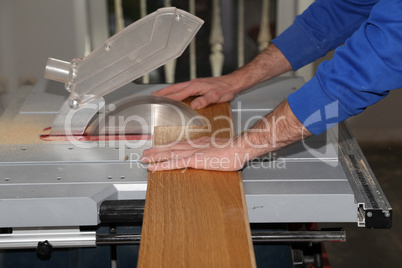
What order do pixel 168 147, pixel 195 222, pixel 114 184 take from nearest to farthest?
pixel 195 222 → pixel 114 184 → pixel 168 147

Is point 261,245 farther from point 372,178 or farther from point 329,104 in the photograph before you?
point 329,104

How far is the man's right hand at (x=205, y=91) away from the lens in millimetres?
1833

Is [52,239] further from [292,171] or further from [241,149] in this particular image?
[292,171]

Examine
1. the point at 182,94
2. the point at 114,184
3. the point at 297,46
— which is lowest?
the point at 114,184

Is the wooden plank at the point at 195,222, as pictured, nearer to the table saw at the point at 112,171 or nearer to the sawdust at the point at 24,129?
the table saw at the point at 112,171

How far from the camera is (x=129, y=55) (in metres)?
1.50

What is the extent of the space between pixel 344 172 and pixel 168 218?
476 mm

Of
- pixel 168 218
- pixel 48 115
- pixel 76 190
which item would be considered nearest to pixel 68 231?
pixel 76 190

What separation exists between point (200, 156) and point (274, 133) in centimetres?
18

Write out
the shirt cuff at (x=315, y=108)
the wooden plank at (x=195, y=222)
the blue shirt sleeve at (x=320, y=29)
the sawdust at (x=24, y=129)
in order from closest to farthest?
the wooden plank at (x=195, y=222)
the shirt cuff at (x=315, y=108)
the sawdust at (x=24, y=129)
the blue shirt sleeve at (x=320, y=29)

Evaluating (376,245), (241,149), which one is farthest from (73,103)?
(376,245)

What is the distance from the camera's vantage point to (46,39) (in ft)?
11.4

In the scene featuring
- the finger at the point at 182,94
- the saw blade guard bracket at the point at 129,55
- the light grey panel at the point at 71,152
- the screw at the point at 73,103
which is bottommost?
the light grey panel at the point at 71,152

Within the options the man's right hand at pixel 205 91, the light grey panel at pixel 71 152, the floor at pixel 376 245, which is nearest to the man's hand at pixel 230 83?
the man's right hand at pixel 205 91
